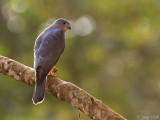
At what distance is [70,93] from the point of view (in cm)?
512

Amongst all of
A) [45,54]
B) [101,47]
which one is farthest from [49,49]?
[101,47]

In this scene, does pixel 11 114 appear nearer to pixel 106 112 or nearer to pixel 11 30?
pixel 106 112

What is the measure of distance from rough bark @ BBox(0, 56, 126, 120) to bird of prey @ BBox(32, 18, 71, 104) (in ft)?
0.37

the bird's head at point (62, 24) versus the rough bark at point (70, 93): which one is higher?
the rough bark at point (70, 93)

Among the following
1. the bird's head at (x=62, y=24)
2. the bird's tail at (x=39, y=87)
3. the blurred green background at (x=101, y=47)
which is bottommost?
the blurred green background at (x=101, y=47)

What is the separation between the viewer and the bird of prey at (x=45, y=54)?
5.49 meters

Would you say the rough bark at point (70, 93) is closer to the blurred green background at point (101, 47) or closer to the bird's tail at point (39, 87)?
the bird's tail at point (39, 87)

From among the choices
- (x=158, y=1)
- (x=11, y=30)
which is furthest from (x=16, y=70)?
(x=158, y=1)

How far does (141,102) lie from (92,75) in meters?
1.67

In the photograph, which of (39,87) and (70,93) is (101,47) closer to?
(39,87)

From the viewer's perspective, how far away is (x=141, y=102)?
13172 millimetres

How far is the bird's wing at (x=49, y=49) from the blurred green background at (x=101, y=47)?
487 centimetres

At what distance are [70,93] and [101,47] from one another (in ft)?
29.1

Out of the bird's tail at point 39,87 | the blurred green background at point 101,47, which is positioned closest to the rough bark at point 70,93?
the bird's tail at point 39,87
